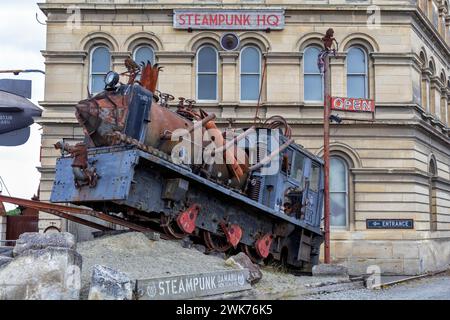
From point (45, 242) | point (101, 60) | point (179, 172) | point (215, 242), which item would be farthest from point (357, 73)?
point (45, 242)

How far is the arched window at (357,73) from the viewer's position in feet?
71.0

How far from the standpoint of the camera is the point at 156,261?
379 inches

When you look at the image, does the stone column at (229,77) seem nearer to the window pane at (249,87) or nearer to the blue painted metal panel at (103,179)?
the window pane at (249,87)

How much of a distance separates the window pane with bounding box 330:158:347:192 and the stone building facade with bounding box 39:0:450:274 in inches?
1.4

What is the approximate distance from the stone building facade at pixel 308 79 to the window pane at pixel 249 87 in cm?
4

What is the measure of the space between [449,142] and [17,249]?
2123 cm

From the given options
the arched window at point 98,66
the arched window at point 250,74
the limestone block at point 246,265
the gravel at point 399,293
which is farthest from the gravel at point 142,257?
the arched window at point 98,66

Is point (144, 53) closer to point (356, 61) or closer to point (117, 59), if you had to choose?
point (117, 59)

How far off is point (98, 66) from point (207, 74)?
3892 millimetres

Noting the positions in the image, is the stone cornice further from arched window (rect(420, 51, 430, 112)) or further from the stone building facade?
arched window (rect(420, 51, 430, 112))

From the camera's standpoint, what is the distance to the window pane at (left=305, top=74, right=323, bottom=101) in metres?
21.6

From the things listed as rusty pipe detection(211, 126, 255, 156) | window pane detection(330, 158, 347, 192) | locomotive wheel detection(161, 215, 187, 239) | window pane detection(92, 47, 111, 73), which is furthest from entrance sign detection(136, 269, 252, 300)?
window pane detection(92, 47, 111, 73)

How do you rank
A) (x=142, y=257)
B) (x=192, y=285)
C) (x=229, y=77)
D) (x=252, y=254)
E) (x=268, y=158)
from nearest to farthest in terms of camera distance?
(x=192, y=285) < (x=142, y=257) < (x=268, y=158) < (x=252, y=254) < (x=229, y=77)

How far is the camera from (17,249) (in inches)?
332
